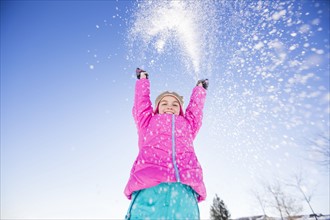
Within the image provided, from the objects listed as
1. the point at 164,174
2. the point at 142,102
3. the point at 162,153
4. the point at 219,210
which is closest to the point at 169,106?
the point at 142,102

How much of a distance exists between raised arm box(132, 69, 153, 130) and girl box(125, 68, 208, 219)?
14 mm

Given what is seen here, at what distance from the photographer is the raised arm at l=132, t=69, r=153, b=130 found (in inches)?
114

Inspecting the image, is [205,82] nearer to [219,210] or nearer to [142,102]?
[142,102]

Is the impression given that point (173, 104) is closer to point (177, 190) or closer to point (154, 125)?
point (154, 125)

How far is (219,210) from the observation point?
37.7m

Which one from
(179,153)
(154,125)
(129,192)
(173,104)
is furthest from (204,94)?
(129,192)

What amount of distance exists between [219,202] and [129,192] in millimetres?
41255

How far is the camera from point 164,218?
70.0 inches

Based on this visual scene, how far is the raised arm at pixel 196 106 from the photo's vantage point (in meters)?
3.15

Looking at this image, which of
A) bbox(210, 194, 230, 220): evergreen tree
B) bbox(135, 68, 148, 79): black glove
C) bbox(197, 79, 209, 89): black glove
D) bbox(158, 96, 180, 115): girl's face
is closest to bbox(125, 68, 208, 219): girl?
bbox(158, 96, 180, 115): girl's face

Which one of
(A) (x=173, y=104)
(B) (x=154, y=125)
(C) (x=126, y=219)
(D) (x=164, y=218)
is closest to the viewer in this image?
(D) (x=164, y=218)

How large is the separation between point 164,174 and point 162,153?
0.28 metres

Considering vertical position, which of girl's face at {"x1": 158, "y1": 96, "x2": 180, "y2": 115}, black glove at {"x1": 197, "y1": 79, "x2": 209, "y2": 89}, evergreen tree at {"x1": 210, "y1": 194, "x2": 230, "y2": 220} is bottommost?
evergreen tree at {"x1": 210, "y1": 194, "x2": 230, "y2": 220}

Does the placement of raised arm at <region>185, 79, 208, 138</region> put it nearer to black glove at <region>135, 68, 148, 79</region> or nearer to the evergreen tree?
black glove at <region>135, 68, 148, 79</region>
